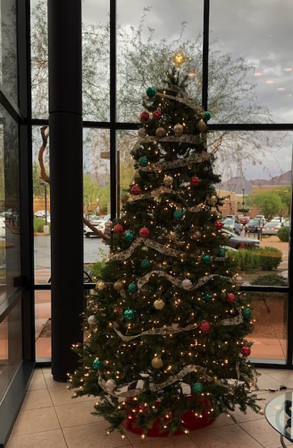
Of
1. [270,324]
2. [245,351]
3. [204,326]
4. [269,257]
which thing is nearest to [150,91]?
[204,326]

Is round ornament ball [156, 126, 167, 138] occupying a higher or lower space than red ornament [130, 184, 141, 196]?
higher

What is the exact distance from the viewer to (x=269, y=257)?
435cm

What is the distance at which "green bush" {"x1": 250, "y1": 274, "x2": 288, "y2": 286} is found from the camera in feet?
14.2

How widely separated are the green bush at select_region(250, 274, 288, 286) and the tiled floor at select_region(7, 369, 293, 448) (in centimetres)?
127

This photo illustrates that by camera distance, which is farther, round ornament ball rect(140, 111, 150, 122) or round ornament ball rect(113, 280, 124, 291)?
round ornament ball rect(140, 111, 150, 122)

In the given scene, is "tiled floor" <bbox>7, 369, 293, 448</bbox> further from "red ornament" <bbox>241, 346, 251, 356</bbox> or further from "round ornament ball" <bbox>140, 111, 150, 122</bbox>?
"round ornament ball" <bbox>140, 111, 150, 122</bbox>

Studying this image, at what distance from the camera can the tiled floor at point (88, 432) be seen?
2.83 m

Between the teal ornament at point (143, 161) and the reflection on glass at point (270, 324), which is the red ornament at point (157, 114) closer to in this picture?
the teal ornament at point (143, 161)

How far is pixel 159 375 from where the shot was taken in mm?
2795

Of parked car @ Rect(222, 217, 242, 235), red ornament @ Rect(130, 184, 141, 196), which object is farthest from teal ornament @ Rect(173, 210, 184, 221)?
parked car @ Rect(222, 217, 242, 235)

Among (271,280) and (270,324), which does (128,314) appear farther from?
(270,324)

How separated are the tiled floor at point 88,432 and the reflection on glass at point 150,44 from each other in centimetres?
306

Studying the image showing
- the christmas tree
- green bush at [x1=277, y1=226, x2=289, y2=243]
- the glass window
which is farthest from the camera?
green bush at [x1=277, y1=226, x2=289, y2=243]

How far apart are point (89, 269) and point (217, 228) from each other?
200 cm
